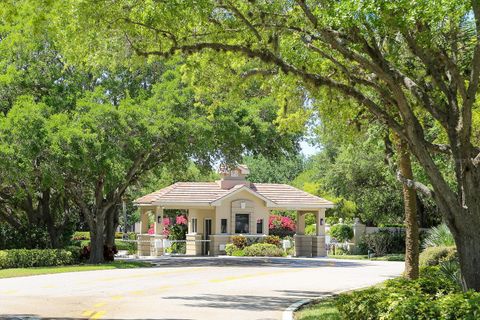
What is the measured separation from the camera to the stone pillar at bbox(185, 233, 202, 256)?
1841 inches

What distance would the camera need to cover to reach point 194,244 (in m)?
46.9

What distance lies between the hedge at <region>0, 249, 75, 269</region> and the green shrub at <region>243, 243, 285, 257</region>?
12.6 metres

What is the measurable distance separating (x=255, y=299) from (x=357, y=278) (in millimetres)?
9585

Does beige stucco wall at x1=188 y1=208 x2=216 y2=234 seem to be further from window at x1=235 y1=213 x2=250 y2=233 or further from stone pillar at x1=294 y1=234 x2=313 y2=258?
stone pillar at x1=294 y1=234 x2=313 y2=258

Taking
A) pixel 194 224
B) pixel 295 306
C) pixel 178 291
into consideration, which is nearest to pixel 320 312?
pixel 295 306

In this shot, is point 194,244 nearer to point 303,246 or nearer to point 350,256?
point 303,246

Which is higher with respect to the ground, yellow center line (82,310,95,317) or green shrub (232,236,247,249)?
green shrub (232,236,247,249)

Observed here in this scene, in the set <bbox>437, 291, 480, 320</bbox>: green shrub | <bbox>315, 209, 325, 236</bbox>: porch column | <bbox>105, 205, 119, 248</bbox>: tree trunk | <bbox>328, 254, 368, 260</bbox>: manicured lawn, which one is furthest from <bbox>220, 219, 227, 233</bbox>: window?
<bbox>437, 291, 480, 320</bbox>: green shrub

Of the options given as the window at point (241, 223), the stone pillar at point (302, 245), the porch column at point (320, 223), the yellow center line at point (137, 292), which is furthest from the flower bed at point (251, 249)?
the yellow center line at point (137, 292)

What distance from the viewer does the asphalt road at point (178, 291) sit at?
16156 millimetres

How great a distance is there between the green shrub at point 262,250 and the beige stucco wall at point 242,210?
84.1 inches

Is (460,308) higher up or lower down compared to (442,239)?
lower down

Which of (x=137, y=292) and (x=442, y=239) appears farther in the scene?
(x=442, y=239)

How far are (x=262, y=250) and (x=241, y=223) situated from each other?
2.76 metres
